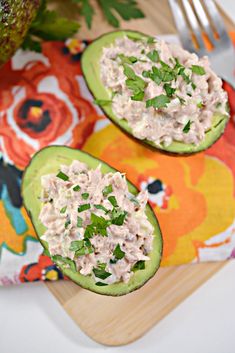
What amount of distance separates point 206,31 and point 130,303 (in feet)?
3.21

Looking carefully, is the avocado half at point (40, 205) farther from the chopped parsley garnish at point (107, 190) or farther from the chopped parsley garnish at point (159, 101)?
the chopped parsley garnish at point (159, 101)

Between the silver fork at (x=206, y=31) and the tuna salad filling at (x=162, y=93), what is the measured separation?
255 mm

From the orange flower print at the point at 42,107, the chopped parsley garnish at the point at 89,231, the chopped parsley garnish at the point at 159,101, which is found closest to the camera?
the chopped parsley garnish at the point at 89,231

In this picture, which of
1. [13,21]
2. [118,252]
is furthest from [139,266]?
[13,21]

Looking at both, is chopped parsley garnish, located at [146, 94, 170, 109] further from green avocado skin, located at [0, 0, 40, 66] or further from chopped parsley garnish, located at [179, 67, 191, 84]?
green avocado skin, located at [0, 0, 40, 66]

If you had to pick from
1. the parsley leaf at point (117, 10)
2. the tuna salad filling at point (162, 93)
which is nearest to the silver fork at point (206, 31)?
the parsley leaf at point (117, 10)

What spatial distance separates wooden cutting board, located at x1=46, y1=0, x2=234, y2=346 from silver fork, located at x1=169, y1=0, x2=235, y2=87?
69cm

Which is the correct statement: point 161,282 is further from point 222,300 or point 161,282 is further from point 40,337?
point 40,337

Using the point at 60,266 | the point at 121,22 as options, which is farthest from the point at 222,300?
the point at 121,22

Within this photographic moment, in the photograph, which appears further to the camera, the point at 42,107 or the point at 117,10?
the point at 117,10

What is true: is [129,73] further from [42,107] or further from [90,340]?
[90,340]

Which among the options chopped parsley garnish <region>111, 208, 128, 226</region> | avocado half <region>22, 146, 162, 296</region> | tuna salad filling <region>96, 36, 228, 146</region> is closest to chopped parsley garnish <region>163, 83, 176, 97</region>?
tuna salad filling <region>96, 36, 228, 146</region>

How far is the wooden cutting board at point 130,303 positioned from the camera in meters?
1.69

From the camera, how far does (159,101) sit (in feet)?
5.46
